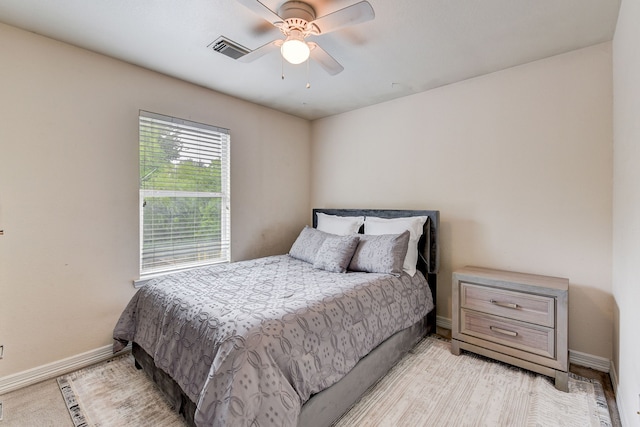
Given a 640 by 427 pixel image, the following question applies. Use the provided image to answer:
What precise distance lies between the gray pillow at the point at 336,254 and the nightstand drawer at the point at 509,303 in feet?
3.16

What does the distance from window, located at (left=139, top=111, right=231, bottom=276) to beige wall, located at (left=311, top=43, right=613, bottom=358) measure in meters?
1.80

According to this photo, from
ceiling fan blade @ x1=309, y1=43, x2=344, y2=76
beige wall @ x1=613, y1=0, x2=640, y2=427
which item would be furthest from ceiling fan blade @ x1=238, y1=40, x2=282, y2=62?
beige wall @ x1=613, y1=0, x2=640, y2=427

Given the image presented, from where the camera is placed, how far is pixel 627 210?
5.14 feet

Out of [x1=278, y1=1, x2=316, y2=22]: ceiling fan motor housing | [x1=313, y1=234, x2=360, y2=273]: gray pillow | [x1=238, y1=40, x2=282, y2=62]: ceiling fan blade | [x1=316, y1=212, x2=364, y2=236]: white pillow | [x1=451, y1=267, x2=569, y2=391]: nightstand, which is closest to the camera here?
[x1=278, y1=1, x2=316, y2=22]: ceiling fan motor housing

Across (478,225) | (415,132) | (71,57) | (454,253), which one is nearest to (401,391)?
(454,253)

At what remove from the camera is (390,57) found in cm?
228

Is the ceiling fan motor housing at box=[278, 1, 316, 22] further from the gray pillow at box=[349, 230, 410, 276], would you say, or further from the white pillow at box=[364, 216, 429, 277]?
the white pillow at box=[364, 216, 429, 277]

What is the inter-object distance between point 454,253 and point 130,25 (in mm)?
3214

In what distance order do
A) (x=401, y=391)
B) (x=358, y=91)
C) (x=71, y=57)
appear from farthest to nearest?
(x=358, y=91) → (x=71, y=57) → (x=401, y=391)

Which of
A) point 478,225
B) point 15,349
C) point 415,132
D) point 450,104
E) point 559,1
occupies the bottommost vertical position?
point 15,349

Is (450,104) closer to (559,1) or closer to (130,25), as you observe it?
(559,1)

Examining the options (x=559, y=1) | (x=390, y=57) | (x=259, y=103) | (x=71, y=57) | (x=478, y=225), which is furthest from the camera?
(x=259, y=103)

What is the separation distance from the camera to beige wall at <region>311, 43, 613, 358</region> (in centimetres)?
209

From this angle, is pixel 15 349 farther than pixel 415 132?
No
